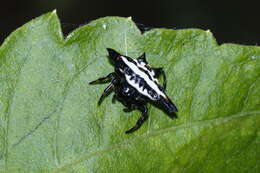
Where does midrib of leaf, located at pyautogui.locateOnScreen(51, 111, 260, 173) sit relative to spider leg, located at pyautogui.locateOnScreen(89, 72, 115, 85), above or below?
below

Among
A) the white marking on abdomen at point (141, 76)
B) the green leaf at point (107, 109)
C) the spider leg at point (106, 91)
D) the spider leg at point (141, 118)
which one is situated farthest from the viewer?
the white marking on abdomen at point (141, 76)

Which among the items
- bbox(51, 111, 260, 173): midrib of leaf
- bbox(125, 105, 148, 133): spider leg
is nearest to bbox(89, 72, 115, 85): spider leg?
bbox(125, 105, 148, 133): spider leg

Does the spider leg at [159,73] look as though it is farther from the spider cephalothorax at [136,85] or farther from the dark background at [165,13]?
the dark background at [165,13]

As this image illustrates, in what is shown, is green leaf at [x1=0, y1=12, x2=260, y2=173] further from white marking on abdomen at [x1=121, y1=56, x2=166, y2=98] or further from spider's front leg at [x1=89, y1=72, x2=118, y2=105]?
white marking on abdomen at [x1=121, y1=56, x2=166, y2=98]

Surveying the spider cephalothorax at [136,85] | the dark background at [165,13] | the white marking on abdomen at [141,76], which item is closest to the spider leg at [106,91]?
the spider cephalothorax at [136,85]

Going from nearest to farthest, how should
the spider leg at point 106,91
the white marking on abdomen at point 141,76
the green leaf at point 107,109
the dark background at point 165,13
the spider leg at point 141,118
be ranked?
the green leaf at point 107,109 → the spider leg at point 141,118 → the spider leg at point 106,91 → the white marking on abdomen at point 141,76 → the dark background at point 165,13

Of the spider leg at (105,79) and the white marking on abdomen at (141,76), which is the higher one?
the spider leg at (105,79)

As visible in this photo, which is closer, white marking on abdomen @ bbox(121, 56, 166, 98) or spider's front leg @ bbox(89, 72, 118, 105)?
spider's front leg @ bbox(89, 72, 118, 105)
